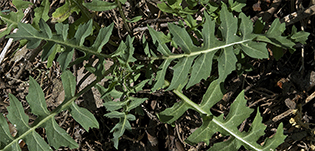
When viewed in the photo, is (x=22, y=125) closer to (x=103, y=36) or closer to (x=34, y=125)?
(x=34, y=125)

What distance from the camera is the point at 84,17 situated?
9.63 feet

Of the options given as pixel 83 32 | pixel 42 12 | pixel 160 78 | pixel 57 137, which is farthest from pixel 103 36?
pixel 57 137

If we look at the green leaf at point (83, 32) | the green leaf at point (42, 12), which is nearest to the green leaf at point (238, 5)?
the green leaf at point (83, 32)

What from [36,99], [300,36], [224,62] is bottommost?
[36,99]

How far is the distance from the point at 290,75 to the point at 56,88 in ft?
8.85

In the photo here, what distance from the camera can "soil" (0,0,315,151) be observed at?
3.19 m

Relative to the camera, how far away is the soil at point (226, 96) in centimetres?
319

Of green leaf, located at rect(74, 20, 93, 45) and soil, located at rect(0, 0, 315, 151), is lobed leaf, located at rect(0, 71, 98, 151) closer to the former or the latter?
green leaf, located at rect(74, 20, 93, 45)

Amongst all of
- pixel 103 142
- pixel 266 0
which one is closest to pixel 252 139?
pixel 266 0

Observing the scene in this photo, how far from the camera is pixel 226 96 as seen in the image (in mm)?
3248

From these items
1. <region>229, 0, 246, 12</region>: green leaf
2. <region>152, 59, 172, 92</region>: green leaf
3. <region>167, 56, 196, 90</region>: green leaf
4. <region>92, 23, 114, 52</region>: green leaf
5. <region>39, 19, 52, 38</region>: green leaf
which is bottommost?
<region>152, 59, 172, 92</region>: green leaf

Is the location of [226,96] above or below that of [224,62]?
below

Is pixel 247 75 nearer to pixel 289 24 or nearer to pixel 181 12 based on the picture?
pixel 289 24

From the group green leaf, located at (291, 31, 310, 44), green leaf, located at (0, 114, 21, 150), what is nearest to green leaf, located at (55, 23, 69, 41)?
green leaf, located at (0, 114, 21, 150)
